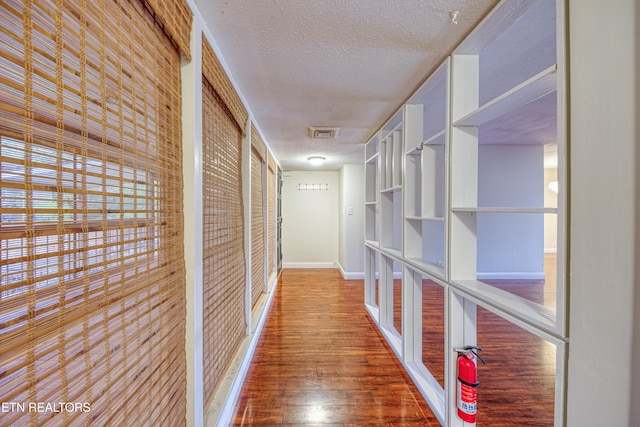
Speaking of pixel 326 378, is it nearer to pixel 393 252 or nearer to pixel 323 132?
pixel 393 252

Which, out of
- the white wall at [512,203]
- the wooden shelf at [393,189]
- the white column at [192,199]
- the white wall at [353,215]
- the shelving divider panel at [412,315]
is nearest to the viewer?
the white column at [192,199]

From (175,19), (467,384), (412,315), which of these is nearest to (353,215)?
(412,315)

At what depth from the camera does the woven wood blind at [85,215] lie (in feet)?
1.62

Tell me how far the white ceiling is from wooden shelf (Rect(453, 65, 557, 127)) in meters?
0.42

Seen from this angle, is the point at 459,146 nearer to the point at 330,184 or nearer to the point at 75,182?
the point at 75,182

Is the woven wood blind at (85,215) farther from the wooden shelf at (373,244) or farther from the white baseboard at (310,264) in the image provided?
the white baseboard at (310,264)

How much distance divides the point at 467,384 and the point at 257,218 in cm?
240

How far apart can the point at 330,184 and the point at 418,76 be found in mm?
4303

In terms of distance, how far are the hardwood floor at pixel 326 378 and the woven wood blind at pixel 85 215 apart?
0.99m

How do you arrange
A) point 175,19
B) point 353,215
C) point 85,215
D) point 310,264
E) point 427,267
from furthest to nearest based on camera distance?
point 310,264 → point 353,215 → point 427,267 → point 175,19 → point 85,215

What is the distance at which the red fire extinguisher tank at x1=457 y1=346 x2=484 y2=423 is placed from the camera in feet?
4.70

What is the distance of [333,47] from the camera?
1.45m

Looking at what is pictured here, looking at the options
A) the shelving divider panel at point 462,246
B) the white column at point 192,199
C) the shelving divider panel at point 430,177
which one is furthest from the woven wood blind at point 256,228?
the shelving divider panel at point 462,246

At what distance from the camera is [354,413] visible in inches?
68.2
